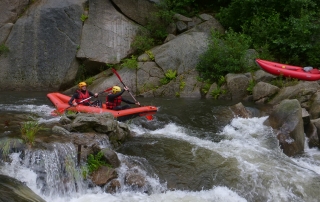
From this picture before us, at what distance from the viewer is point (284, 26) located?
13836 millimetres

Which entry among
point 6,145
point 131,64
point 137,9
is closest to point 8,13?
point 137,9

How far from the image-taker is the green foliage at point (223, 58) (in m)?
13.4

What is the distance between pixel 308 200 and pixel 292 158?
167cm

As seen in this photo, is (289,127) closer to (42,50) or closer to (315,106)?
(315,106)

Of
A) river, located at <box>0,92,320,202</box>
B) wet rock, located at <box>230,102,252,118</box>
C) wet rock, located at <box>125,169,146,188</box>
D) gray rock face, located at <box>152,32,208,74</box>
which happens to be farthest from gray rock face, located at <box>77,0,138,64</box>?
wet rock, located at <box>125,169,146,188</box>

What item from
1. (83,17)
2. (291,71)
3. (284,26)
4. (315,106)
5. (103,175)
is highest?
(83,17)

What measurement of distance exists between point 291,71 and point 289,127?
16.2 ft

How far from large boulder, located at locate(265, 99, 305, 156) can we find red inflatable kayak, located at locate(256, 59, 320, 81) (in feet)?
13.9

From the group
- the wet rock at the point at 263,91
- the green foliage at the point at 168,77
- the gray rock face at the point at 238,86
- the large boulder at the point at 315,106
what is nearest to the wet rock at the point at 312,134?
the large boulder at the point at 315,106

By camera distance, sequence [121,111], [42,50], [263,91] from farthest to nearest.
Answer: [42,50] → [263,91] → [121,111]

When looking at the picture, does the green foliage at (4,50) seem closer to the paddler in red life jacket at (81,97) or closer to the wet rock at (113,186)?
the paddler in red life jacket at (81,97)

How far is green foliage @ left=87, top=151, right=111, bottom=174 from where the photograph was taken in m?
5.96

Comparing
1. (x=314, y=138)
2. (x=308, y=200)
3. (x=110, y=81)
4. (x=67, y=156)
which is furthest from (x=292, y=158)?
(x=110, y=81)

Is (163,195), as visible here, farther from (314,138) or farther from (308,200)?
(314,138)
